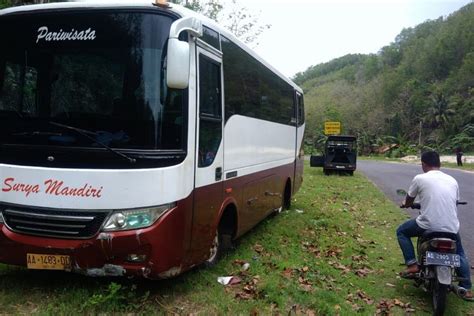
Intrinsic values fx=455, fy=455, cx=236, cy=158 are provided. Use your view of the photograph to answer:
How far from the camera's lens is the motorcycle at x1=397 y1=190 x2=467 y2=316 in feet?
16.0

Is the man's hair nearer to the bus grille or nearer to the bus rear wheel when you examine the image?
the bus rear wheel

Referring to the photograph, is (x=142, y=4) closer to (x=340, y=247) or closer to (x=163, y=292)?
(x=163, y=292)

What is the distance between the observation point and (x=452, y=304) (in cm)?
549

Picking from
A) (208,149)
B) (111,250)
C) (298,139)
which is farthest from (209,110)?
(298,139)

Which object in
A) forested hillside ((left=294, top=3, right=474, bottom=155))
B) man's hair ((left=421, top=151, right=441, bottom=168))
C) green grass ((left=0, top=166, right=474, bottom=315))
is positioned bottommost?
green grass ((left=0, top=166, right=474, bottom=315))

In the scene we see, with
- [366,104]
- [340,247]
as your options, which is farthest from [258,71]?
[366,104]

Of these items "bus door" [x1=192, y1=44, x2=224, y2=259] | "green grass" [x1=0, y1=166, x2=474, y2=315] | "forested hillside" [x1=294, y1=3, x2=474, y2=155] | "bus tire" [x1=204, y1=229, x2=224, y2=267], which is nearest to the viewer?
"green grass" [x1=0, y1=166, x2=474, y2=315]

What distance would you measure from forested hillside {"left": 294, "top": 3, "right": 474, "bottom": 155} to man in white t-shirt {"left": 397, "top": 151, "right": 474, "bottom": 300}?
5428 centimetres

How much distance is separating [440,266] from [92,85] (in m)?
4.14

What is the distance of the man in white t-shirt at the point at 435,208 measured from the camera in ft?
17.1

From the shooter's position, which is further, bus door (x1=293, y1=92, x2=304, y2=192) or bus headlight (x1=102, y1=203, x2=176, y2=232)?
bus door (x1=293, y1=92, x2=304, y2=192)

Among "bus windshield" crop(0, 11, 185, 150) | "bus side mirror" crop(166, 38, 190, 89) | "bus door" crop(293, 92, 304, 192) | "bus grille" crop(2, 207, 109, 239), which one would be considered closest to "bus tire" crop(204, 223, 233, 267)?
"bus grille" crop(2, 207, 109, 239)

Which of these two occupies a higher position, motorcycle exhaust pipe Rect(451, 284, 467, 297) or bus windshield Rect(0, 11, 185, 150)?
bus windshield Rect(0, 11, 185, 150)

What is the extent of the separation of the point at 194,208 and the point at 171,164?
2.27ft
